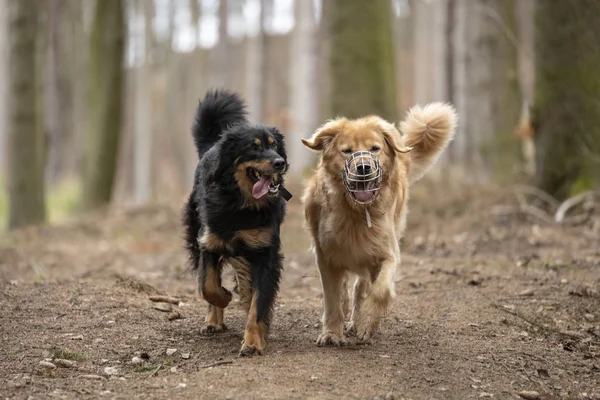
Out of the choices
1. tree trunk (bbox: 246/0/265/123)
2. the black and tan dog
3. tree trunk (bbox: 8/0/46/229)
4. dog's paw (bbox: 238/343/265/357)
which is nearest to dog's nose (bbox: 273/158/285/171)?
the black and tan dog

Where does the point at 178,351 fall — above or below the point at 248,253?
below

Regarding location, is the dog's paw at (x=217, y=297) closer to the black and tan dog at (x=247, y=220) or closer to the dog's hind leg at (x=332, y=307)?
the black and tan dog at (x=247, y=220)

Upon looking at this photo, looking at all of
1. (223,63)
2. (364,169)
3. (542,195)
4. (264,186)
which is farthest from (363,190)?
(223,63)

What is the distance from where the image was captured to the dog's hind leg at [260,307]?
16.3 ft

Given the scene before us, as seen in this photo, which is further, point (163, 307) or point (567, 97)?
point (567, 97)

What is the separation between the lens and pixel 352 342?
5.29 meters

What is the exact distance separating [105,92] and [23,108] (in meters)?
3.29

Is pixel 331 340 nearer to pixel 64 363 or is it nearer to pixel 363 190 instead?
pixel 363 190

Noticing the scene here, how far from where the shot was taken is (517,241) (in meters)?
8.71

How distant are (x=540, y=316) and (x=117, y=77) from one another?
1206cm

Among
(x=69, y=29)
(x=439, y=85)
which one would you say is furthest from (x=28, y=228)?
(x=69, y=29)

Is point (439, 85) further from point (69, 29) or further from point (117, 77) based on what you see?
point (69, 29)

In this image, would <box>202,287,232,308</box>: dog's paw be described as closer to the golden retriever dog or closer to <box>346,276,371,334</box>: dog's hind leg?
the golden retriever dog

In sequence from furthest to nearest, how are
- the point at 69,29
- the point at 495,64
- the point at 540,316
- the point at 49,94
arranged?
the point at 69,29, the point at 49,94, the point at 495,64, the point at 540,316
